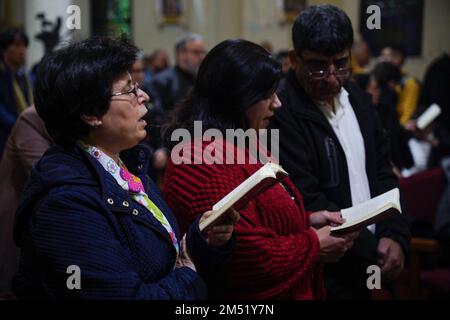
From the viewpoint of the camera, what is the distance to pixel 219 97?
2199 millimetres

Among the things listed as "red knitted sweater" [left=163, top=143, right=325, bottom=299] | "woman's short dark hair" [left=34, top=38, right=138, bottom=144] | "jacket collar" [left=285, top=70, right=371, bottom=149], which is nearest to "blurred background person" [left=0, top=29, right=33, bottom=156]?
"jacket collar" [left=285, top=70, right=371, bottom=149]

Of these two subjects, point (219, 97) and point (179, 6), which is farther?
point (179, 6)

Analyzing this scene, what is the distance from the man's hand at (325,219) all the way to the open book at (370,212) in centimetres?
2

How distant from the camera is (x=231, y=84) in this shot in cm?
217

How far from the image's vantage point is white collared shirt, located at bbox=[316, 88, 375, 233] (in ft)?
8.45

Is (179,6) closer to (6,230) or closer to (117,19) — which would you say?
(117,19)

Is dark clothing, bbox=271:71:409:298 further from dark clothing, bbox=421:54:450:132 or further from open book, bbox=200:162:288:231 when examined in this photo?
dark clothing, bbox=421:54:450:132

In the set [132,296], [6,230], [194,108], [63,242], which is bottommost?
[6,230]

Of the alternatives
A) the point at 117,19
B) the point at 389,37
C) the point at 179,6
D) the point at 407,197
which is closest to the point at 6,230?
the point at 407,197

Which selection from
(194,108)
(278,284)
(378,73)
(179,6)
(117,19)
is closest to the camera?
(278,284)

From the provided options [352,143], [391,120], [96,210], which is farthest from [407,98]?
[96,210]

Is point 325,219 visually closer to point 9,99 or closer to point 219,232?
point 219,232

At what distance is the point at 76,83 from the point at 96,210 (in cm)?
33

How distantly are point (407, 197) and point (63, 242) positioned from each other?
9.30 ft
